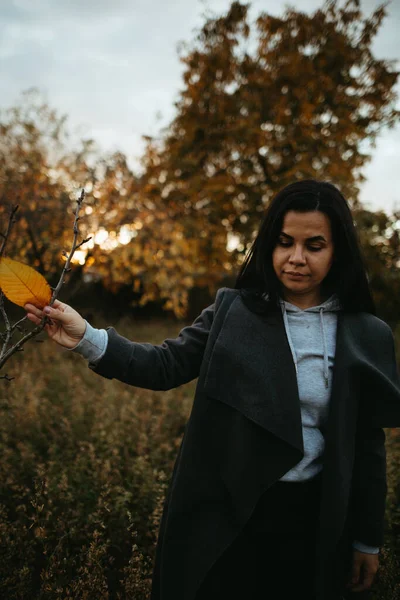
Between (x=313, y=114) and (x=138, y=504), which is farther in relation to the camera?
(x=313, y=114)

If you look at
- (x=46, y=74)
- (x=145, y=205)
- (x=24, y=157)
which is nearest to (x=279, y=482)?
(x=145, y=205)

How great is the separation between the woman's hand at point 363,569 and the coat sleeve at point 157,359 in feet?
2.79

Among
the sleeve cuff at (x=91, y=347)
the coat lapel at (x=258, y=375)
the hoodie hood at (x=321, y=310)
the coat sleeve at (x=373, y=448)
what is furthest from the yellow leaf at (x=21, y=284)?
the coat sleeve at (x=373, y=448)

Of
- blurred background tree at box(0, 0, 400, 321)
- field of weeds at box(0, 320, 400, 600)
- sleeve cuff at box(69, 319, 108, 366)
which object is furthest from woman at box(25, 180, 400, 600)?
blurred background tree at box(0, 0, 400, 321)

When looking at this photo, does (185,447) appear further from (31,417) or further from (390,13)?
(390,13)

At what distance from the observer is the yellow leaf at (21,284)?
938mm

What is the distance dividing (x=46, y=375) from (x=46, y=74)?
4544 millimetres

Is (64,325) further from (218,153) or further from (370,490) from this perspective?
(218,153)

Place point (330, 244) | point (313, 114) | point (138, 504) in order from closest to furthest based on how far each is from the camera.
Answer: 1. point (330, 244)
2. point (138, 504)
3. point (313, 114)

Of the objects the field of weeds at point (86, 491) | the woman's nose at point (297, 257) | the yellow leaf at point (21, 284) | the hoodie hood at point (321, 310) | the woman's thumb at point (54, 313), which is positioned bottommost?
the field of weeds at point (86, 491)

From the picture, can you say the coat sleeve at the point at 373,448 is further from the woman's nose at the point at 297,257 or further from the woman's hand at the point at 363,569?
the woman's nose at the point at 297,257

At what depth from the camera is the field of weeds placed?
169 centimetres

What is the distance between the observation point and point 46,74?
5.94 m

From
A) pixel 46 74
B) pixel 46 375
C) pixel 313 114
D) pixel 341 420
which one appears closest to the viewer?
pixel 341 420
